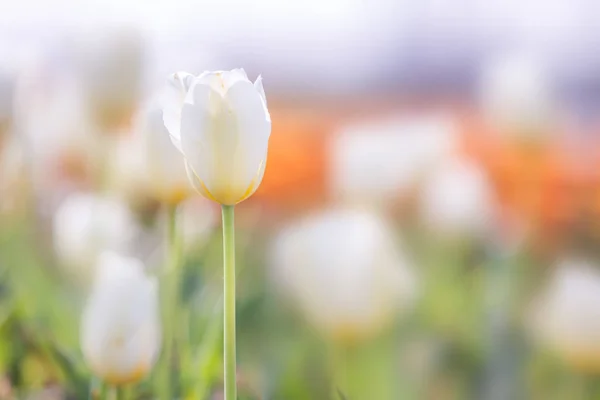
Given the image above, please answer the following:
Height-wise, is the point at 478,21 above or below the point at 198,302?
above

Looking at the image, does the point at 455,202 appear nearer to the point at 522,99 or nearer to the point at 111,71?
the point at 522,99

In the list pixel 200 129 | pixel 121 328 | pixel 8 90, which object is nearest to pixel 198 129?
pixel 200 129

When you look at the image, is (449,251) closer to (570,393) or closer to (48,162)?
(570,393)

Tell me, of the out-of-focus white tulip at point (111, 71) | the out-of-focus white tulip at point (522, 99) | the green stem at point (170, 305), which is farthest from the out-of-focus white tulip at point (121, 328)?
the out-of-focus white tulip at point (522, 99)

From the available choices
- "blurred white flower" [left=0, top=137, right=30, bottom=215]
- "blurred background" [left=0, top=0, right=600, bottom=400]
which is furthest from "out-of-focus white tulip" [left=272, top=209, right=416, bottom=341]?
"blurred white flower" [left=0, top=137, right=30, bottom=215]

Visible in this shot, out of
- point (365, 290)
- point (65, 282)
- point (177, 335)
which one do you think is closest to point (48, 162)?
point (65, 282)

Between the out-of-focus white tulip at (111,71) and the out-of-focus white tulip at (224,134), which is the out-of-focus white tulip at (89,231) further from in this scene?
the out-of-focus white tulip at (224,134)
